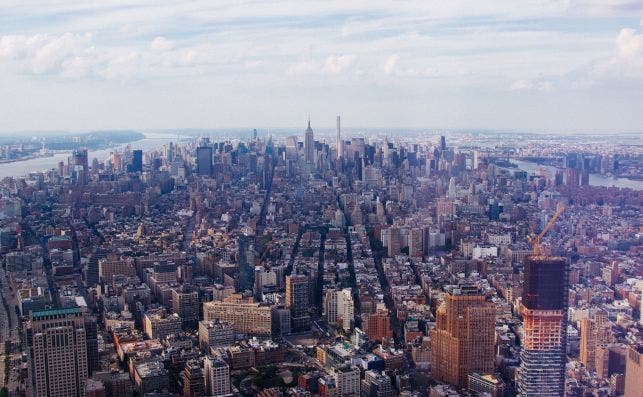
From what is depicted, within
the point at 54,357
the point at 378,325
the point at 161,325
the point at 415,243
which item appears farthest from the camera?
the point at 415,243

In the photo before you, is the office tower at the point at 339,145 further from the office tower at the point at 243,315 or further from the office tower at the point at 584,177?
the office tower at the point at 584,177

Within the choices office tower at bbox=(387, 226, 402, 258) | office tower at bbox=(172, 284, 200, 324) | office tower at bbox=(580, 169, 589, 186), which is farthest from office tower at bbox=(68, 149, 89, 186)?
office tower at bbox=(580, 169, 589, 186)

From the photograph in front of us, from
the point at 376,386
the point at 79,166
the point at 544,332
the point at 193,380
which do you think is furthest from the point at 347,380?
the point at 79,166

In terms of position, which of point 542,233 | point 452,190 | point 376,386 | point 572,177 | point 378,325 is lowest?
point 376,386

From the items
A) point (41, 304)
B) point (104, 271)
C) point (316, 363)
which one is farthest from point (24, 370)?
point (104, 271)

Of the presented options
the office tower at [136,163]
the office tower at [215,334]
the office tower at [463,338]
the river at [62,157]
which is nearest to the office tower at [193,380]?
the office tower at [215,334]

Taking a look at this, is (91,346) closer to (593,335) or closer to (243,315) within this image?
(243,315)

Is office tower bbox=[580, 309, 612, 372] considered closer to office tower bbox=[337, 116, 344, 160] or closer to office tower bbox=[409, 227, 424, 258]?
office tower bbox=[409, 227, 424, 258]
